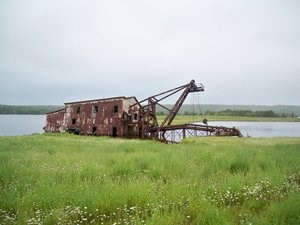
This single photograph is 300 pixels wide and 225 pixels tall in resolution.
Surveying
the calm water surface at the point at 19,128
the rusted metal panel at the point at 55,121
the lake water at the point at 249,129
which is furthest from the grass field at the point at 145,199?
the calm water surface at the point at 19,128

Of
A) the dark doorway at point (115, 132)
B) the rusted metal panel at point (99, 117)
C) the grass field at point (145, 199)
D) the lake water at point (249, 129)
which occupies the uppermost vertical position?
the rusted metal panel at point (99, 117)

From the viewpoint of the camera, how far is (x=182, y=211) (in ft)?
19.0

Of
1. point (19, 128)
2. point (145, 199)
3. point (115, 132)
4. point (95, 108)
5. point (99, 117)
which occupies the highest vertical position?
point (95, 108)

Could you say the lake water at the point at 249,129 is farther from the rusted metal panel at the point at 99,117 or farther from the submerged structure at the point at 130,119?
the rusted metal panel at the point at 99,117

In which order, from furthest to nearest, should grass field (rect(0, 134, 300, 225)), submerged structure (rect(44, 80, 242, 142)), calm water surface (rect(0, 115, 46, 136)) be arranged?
calm water surface (rect(0, 115, 46, 136)) < submerged structure (rect(44, 80, 242, 142)) < grass field (rect(0, 134, 300, 225))

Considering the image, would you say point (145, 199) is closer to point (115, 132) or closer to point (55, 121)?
point (115, 132)

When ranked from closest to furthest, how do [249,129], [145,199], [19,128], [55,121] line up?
[145,199]
[55,121]
[249,129]
[19,128]

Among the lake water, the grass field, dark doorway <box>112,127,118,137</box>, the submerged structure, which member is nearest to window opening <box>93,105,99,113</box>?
the submerged structure

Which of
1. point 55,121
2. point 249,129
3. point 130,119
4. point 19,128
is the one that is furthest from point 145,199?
point 19,128

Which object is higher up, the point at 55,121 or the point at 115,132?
the point at 55,121

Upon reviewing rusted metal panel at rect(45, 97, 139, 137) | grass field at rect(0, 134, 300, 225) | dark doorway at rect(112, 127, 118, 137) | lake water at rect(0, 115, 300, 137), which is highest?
rusted metal panel at rect(45, 97, 139, 137)

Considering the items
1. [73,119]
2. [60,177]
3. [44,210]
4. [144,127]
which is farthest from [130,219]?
[73,119]

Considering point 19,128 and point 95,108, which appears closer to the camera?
point 95,108

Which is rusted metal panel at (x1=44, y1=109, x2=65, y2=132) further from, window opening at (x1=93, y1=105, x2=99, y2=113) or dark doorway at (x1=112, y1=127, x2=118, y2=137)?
dark doorway at (x1=112, y1=127, x2=118, y2=137)
